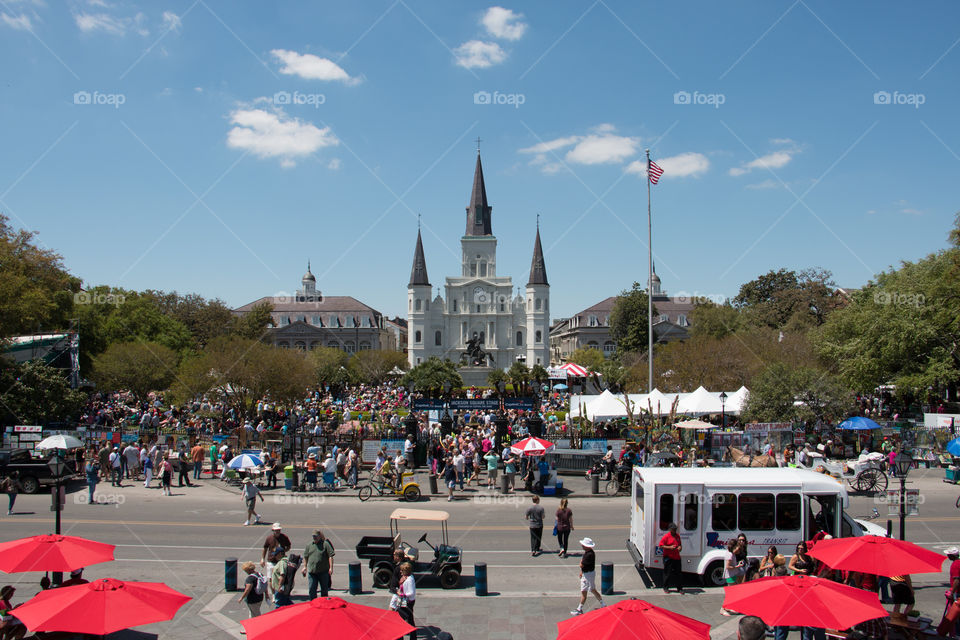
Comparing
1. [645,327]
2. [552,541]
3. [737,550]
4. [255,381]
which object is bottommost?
[552,541]

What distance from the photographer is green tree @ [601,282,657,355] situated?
77250 millimetres

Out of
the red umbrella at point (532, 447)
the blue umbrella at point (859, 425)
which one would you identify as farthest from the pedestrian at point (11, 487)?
the blue umbrella at point (859, 425)

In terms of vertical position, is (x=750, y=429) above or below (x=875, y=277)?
below

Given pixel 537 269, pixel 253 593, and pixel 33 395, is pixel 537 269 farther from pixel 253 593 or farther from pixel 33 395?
pixel 253 593

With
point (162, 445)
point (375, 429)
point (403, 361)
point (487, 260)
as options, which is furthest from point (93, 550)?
point (487, 260)

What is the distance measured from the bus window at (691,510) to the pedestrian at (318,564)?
20.1ft

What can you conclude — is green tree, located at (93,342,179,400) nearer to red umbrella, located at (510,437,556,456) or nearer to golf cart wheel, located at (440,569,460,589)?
red umbrella, located at (510,437,556,456)

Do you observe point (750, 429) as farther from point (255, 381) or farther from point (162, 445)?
point (255, 381)

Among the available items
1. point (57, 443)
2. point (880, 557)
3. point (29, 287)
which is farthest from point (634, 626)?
point (29, 287)

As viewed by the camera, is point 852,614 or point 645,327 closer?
point 852,614

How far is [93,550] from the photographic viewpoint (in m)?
9.47

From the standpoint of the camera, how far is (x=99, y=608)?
7215 mm

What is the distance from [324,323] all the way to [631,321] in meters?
58.4

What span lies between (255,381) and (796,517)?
101 ft
